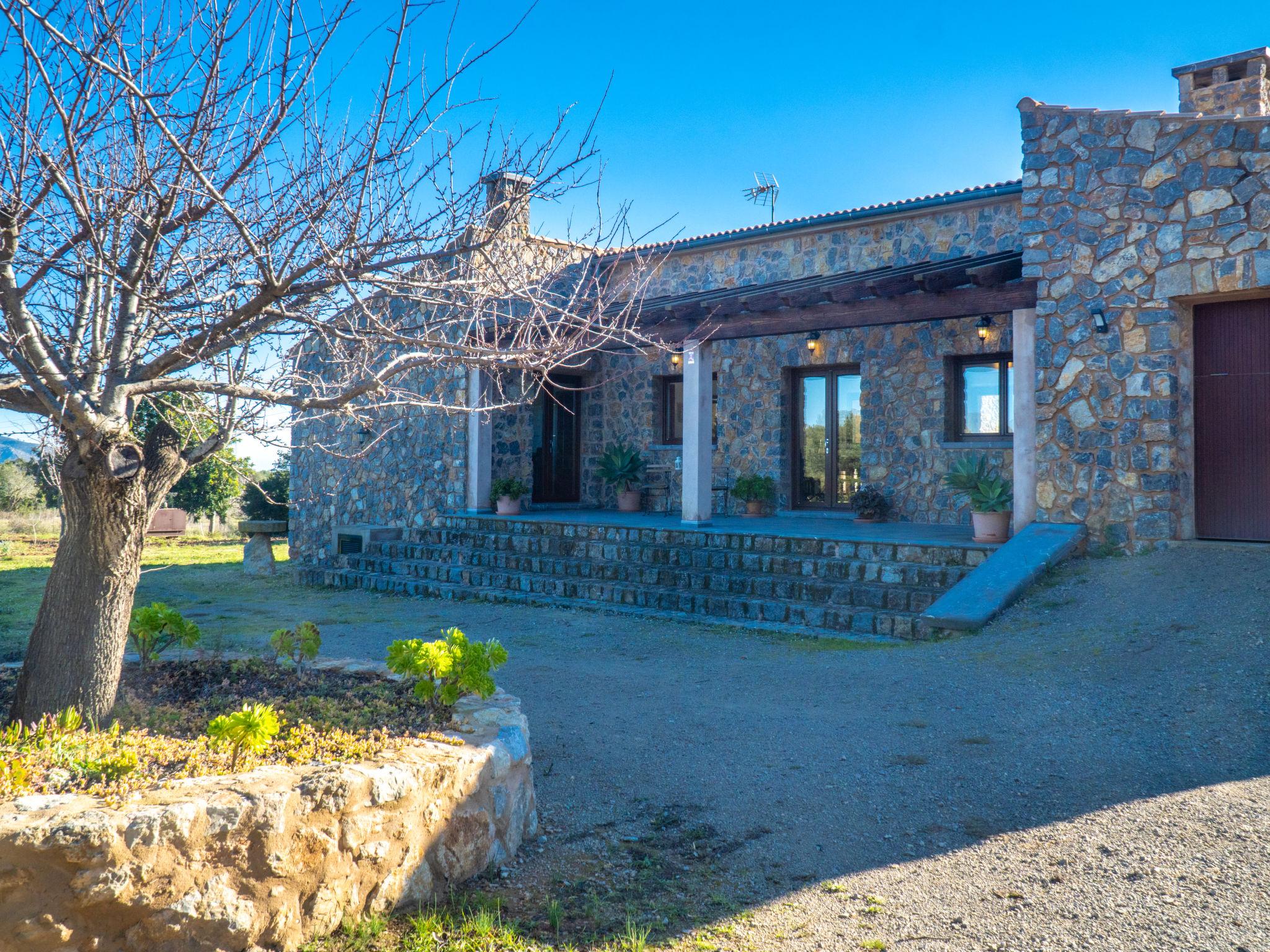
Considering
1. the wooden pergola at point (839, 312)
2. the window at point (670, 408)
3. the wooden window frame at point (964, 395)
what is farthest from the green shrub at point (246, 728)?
the window at point (670, 408)

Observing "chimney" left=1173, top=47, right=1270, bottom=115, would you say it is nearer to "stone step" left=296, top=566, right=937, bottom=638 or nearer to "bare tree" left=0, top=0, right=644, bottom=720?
"stone step" left=296, top=566, right=937, bottom=638

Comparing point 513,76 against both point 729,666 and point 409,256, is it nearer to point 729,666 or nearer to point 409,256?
point 409,256

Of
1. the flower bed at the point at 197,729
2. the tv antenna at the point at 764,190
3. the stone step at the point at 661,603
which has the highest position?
the tv antenna at the point at 764,190

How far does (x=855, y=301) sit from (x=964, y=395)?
2690mm

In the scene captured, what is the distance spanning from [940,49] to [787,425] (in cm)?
464

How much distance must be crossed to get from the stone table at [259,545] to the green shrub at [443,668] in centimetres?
1052

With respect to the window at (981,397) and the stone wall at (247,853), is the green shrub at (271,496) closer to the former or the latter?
the window at (981,397)

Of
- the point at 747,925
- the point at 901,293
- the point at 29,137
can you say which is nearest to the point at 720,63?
the point at 901,293

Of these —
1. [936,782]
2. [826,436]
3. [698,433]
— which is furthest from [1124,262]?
[936,782]

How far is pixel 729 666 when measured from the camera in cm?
656

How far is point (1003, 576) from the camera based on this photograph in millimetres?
7398

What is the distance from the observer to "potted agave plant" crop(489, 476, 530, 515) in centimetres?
1261

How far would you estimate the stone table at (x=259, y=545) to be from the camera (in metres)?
13.4

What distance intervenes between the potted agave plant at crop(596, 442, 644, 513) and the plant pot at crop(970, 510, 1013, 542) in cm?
576
